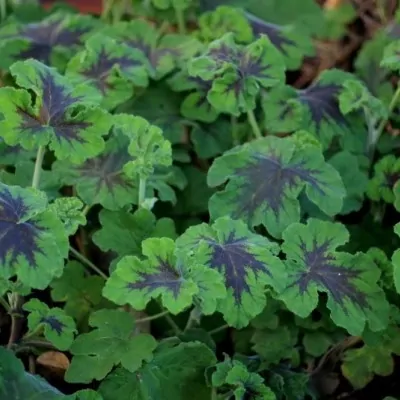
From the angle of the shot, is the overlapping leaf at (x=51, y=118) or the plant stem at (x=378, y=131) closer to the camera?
the overlapping leaf at (x=51, y=118)

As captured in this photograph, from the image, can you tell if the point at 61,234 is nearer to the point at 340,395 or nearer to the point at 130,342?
the point at 130,342

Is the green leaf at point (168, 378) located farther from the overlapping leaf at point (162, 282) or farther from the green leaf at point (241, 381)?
the overlapping leaf at point (162, 282)

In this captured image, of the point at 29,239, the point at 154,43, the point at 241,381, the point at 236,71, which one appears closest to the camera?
the point at 29,239

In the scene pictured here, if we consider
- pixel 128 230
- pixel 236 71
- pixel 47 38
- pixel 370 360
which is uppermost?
pixel 236 71

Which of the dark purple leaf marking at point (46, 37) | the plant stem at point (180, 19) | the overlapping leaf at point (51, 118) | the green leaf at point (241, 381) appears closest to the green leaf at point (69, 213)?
the overlapping leaf at point (51, 118)

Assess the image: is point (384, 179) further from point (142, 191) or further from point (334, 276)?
point (142, 191)

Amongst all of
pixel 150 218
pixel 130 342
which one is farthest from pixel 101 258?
pixel 130 342

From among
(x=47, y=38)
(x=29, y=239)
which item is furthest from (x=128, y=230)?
(x=47, y=38)
